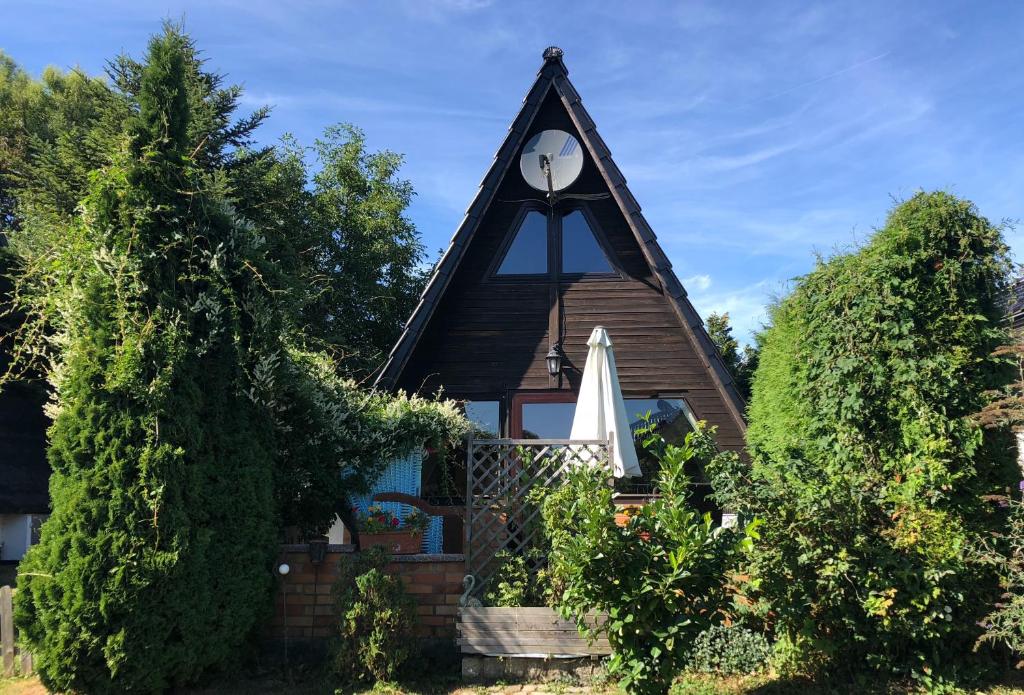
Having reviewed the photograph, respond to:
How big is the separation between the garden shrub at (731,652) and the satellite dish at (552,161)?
627cm

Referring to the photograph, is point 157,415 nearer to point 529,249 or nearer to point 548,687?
point 548,687

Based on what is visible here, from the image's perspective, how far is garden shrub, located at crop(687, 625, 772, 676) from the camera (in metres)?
5.39

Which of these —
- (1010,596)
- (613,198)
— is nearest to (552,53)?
(613,198)

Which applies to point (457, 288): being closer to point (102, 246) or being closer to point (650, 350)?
point (650, 350)

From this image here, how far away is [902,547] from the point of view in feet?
16.3

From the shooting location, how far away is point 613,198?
1016 centimetres

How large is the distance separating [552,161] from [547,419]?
3.51m

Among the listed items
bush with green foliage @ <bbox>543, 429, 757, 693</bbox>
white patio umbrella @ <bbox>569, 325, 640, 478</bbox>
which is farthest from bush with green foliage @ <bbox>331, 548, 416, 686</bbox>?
white patio umbrella @ <bbox>569, 325, 640, 478</bbox>

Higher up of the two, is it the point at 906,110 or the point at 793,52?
the point at 793,52

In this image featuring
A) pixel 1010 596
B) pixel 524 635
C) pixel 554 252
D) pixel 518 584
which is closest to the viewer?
pixel 1010 596

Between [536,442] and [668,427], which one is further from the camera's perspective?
[668,427]

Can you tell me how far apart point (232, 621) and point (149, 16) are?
542 centimetres

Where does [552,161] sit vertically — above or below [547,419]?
above

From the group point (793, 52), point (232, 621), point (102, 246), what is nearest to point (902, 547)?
point (232, 621)
